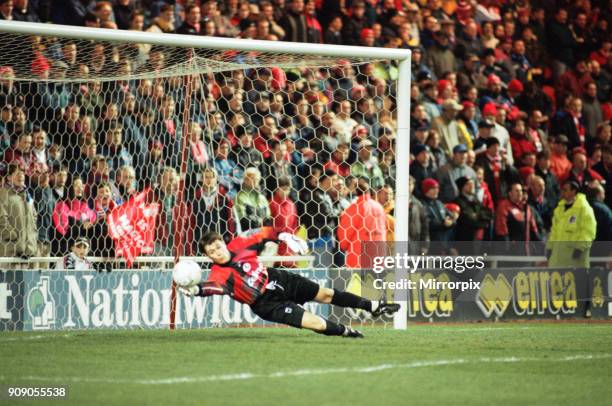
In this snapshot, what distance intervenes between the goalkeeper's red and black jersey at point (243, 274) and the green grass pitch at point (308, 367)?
1.44 feet

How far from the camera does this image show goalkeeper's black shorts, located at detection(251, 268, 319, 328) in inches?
391

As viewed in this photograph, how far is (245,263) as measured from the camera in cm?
1008

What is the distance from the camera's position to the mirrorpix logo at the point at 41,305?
38.8ft

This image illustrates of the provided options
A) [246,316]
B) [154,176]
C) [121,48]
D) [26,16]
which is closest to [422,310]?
[246,316]

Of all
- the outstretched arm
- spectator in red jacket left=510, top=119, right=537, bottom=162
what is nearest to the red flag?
the outstretched arm

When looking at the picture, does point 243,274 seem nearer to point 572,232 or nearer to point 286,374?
point 286,374

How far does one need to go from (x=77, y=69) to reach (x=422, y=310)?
5.05 meters

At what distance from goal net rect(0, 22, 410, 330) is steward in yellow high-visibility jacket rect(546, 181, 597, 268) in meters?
2.61

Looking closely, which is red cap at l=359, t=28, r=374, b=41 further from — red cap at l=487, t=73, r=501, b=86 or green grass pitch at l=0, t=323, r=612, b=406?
green grass pitch at l=0, t=323, r=612, b=406

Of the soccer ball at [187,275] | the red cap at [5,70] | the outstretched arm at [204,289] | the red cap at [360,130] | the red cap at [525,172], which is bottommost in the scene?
the outstretched arm at [204,289]

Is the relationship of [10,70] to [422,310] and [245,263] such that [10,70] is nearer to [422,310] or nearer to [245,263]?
[245,263]

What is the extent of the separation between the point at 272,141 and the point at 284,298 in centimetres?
389

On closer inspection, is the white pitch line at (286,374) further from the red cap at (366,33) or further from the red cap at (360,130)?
the red cap at (366,33)

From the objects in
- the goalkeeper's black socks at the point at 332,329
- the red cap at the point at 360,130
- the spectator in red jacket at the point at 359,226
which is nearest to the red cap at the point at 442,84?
the red cap at the point at 360,130
